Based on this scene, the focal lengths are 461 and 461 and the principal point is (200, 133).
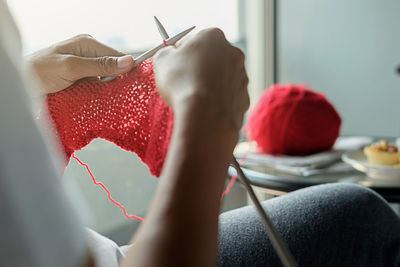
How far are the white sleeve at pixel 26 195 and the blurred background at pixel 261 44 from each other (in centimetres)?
98

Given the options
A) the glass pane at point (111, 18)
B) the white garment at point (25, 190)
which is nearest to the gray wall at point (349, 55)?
the glass pane at point (111, 18)

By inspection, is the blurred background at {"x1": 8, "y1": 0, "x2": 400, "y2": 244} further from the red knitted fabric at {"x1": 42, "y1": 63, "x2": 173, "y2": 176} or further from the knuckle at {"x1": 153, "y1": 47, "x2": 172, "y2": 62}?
the knuckle at {"x1": 153, "y1": 47, "x2": 172, "y2": 62}

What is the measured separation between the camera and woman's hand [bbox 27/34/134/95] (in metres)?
0.58

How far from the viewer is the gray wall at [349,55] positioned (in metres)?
1.90

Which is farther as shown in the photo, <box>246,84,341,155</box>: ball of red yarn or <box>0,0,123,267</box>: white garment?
<box>246,84,341,155</box>: ball of red yarn

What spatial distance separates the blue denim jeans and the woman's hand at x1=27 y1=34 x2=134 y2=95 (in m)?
0.26

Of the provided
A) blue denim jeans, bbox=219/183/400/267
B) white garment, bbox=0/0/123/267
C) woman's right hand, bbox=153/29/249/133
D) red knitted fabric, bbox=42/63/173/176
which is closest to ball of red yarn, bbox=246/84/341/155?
blue denim jeans, bbox=219/183/400/267

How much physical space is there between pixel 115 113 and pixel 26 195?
1.13ft

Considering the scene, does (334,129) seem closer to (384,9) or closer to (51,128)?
(51,128)

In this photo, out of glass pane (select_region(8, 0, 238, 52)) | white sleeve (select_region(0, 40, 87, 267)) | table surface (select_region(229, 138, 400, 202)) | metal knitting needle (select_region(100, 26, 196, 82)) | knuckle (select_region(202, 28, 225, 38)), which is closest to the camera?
white sleeve (select_region(0, 40, 87, 267))

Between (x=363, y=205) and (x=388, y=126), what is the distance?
1.40 meters

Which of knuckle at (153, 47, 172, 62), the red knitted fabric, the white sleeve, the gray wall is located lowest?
the gray wall

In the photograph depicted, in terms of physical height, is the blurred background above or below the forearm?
below

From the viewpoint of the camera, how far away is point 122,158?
152 centimetres
